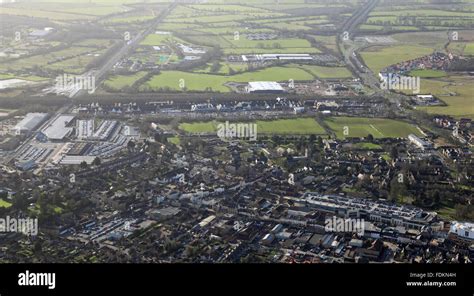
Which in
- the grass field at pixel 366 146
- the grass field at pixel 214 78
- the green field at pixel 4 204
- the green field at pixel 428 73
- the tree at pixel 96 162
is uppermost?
the green field at pixel 428 73

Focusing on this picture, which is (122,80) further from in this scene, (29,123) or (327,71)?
(327,71)

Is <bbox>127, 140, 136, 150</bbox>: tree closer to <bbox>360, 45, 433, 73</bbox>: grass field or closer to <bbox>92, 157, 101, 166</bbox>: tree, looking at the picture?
<bbox>92, 157, 101, 166</bbox>: tree

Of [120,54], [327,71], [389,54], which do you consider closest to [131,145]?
[327,71]

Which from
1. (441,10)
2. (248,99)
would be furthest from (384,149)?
(441,10)

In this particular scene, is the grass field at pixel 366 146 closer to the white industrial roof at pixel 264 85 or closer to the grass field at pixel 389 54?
the white industrial roof at pixel 264 85

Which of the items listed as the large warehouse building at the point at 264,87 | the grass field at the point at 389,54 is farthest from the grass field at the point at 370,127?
the grass field at the point at 389,54
